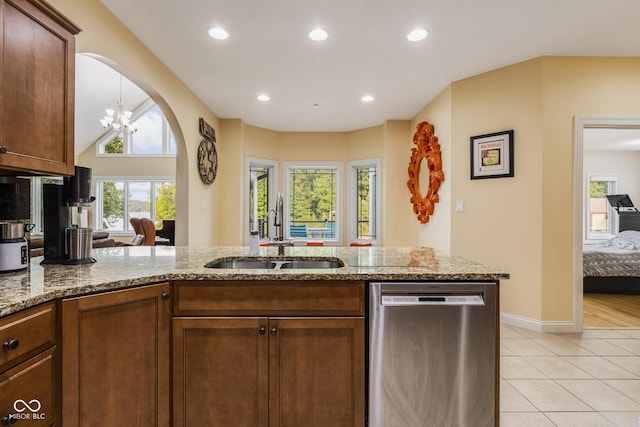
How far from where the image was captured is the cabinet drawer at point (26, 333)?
103 centimetres

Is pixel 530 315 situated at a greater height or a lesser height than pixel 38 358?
lesser

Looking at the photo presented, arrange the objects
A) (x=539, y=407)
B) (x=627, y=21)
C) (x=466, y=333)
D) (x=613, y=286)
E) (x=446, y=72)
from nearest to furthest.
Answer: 1. (x=466, y=333)
2. (x=539, y=407)
3. (x=627, y=21)
4. (x=446, y=72)
5. (x=613, y=286)

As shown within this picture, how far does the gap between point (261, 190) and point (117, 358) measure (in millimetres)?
4644

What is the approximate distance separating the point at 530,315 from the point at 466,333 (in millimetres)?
2230

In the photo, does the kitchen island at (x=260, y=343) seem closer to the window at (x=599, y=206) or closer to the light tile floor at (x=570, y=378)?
the light tile floor at (x=570, y=378)

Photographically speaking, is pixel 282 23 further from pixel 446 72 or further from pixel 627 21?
pixel 627 21

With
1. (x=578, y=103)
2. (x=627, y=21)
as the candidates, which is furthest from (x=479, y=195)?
(x=627, y=21)

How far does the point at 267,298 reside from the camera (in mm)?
1540

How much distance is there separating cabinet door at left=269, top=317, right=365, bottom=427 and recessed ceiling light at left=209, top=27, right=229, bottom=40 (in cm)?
233

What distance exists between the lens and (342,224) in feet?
19.7

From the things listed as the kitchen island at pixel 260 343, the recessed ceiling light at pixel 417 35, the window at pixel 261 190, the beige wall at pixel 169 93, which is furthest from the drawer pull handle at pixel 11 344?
the window at pixel 261 190

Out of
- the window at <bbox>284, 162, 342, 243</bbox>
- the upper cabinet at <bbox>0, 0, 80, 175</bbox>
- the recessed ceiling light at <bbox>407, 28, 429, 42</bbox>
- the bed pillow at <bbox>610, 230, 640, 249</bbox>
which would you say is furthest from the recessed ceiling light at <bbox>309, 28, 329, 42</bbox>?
the bed pillow at <bbox>610, 230, 640, 249</bbox>

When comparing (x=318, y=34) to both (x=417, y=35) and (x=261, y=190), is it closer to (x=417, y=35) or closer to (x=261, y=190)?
(x=417, y=35)

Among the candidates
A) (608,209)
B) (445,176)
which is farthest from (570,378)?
(608,209)
